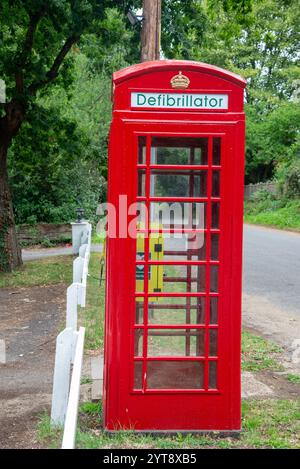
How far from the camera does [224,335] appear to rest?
473 centimetres

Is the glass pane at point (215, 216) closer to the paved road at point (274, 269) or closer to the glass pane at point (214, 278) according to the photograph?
the glass pane at point (214, 278)

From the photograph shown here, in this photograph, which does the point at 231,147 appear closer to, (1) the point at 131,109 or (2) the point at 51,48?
(1) the point at 131,109

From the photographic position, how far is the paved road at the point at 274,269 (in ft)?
39.1

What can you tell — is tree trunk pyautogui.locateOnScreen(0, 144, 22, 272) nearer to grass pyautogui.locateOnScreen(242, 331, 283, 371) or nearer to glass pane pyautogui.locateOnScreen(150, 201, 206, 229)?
grass pyautogui.locateOnScreen(242, 331, 283, 371)

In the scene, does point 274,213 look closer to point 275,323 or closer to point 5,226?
point 5,226

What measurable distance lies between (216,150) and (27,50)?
12.4 m

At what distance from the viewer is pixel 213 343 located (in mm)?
4785

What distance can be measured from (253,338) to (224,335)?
3.76 meters

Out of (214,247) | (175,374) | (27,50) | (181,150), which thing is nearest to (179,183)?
(181,150)

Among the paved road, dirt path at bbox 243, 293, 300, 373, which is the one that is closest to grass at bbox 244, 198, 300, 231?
the paved road

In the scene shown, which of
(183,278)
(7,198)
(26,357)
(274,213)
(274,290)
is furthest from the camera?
(274,213)

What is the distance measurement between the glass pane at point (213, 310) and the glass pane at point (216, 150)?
1.01m

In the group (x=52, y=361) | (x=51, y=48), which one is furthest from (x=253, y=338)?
(x=51, y=48)

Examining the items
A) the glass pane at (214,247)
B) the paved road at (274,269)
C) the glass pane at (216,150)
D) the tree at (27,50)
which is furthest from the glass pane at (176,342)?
the tree at (27,50)
